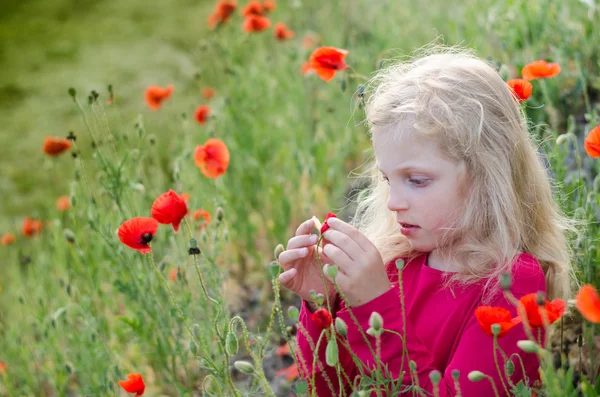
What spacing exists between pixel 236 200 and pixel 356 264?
1546mm

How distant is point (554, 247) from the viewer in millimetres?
1469

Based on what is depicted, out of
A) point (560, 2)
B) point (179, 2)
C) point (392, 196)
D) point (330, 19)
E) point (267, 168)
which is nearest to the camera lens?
point (392, 196)

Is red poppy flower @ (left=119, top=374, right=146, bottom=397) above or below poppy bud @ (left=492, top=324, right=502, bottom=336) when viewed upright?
below

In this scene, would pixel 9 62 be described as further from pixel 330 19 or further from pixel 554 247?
pixel 554 247

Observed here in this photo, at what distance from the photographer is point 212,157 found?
2016 mm

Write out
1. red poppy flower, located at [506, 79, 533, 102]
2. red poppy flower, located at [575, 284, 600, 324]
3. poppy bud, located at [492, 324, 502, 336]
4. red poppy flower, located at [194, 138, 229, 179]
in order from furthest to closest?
1. red poppy flower, located at [194, 138, 229, 179]
2. red poppy flower, located at [506, 79, 533, 102]
3. poppy bud, located at [492, 324, 502, 336]
4. red poppy flower, located at [575, 284, 600, 324]

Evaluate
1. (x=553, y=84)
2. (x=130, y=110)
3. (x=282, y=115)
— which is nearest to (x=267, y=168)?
(x=282, y=115)

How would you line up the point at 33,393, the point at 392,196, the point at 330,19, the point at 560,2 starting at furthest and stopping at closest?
1. the point at 330,19
2. the point at 560,2
3. the point at 33,393
4. the point at 392,196

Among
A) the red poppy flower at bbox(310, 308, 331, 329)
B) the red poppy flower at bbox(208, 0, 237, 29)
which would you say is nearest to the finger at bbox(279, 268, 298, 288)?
the red poppy flower at bbox(310, 308, 331, 329)

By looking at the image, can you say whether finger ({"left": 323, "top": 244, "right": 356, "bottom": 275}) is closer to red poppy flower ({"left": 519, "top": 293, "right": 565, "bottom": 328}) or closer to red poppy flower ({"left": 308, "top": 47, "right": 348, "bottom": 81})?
red poppy flower ({"left": 519, "top": 293, "right": 565, "bottom": 328})

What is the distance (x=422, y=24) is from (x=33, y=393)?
2.46m

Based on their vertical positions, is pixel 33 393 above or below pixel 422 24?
below

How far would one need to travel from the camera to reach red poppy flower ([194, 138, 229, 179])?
200cm

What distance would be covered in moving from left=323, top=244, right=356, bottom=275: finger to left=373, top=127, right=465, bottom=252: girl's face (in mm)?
142
